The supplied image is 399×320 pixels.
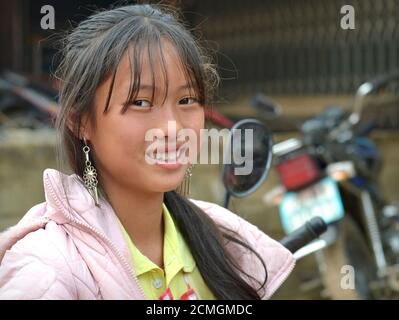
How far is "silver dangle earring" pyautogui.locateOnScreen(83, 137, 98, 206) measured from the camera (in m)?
1.61

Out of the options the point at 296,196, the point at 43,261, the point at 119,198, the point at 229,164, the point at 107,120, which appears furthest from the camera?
the point at 296,196

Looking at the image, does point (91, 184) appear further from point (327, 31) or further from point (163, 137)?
point (327, 31)

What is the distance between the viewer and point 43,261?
4.60ft

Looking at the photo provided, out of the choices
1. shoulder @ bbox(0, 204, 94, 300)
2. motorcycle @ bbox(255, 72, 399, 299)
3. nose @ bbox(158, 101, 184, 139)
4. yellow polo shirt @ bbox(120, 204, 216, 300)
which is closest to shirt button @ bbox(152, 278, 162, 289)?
yellow polo shirt @ bbox(120, 204, 216, 300)

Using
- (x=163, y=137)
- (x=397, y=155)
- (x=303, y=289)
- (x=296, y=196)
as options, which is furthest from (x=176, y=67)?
(x=397, y=155)

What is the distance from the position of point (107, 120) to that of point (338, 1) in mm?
4585

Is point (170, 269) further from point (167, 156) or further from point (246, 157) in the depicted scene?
point (246, 157)

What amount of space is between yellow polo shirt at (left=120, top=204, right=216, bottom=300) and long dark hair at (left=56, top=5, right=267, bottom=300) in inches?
0.8

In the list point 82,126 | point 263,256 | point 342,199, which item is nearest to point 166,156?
point 82,126

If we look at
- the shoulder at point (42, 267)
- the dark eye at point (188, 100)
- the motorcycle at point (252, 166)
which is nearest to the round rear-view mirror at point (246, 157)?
the motorcycle at point (252, 166)

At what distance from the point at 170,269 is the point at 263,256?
287mm

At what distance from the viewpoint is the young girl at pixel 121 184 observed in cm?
145

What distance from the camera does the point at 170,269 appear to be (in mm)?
1660

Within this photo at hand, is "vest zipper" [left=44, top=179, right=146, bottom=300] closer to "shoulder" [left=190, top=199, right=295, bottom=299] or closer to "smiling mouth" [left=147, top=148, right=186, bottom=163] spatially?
"smiling mouth" [left=147, top=148, right=186, bottom=163]
